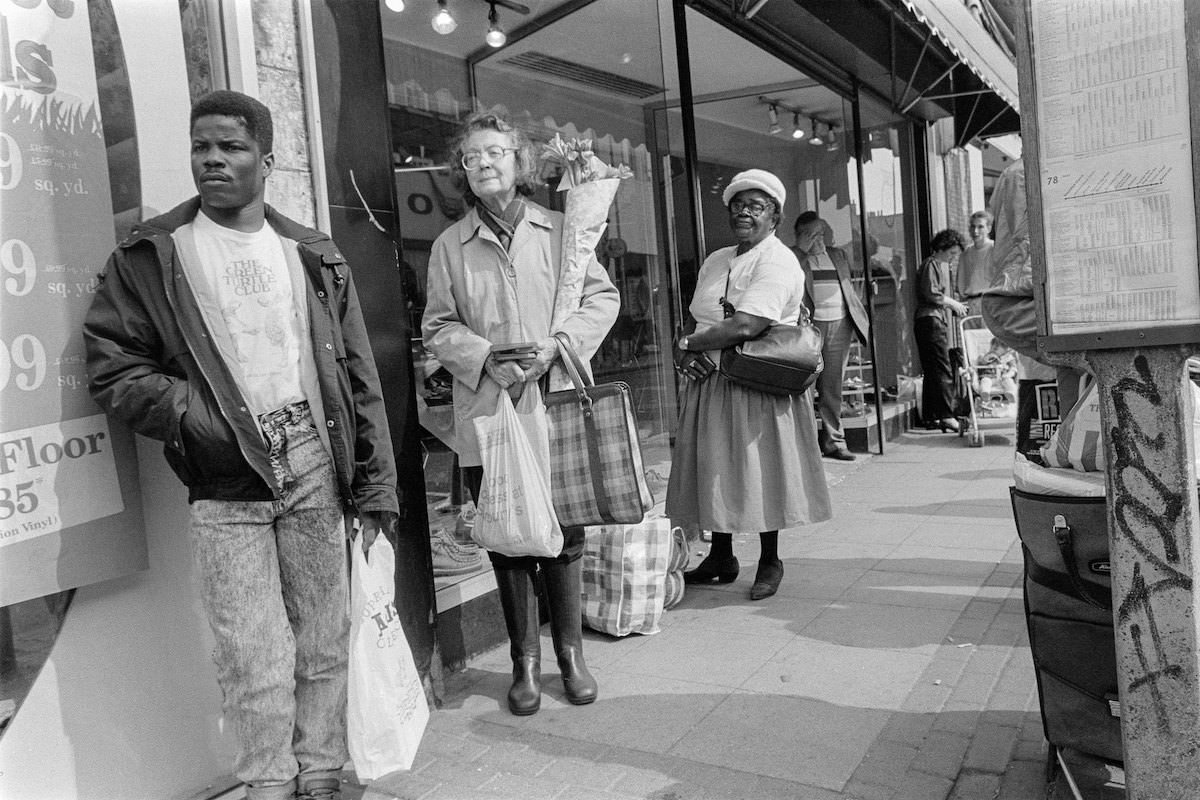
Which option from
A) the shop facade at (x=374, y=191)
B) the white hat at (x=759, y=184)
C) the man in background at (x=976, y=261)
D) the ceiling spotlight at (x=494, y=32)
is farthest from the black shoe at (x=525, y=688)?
the man in background at (x=976, y=261)

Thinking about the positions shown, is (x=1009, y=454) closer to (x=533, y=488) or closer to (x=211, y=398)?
(x=533, y=488)

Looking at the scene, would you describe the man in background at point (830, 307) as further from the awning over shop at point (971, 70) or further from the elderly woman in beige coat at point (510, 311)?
the elderly woman in beige coat at point (510, 311)

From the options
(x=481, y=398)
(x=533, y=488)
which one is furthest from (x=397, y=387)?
(x=533, y=488)

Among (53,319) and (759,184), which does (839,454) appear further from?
(53,319)

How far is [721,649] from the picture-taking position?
391 centimetres

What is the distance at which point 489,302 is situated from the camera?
345 cm

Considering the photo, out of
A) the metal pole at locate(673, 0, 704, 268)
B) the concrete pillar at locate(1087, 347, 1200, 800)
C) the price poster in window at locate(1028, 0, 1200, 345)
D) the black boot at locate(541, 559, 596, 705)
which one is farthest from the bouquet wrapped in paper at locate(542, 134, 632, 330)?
the metal pole at locate(673, 0, 704, 268)

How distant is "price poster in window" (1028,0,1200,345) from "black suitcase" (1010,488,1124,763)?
46 cm

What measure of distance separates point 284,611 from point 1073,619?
204 cm

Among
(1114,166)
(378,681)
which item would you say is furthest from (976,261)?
(378,681)

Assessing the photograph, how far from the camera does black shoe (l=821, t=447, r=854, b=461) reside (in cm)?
814

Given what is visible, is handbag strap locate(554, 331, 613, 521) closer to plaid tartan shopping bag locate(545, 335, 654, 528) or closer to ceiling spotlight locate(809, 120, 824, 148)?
plaid tartan shopping bag locate(545, 335, 654, 528)

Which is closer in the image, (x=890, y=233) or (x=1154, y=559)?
(x=1154, y=559)

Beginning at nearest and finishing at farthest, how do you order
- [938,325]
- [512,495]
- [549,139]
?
[512,495], [549,139], [938,325]
